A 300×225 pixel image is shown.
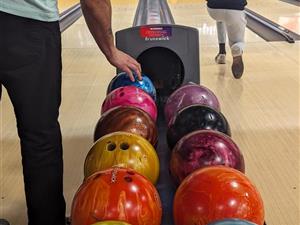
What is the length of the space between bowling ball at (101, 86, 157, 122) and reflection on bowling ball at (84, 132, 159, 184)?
1.09 feet

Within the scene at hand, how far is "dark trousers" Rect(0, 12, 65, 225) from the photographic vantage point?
3.34 ft

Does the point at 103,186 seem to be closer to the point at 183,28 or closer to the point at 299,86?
the point at 183,28

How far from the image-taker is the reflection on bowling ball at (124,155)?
1148 mm

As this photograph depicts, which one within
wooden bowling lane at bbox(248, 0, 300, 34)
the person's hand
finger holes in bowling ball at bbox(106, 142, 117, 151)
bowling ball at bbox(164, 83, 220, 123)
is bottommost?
wooden bowling lane at bbox(248, 0, 300, 34)

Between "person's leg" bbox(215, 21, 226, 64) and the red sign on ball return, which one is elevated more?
Result: the red sign on ball return

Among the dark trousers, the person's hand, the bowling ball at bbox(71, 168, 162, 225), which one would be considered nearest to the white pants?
the person's hand

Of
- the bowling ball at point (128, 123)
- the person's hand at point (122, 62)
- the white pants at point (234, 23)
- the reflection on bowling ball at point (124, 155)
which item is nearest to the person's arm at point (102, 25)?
the person's hand at point (122, 62)

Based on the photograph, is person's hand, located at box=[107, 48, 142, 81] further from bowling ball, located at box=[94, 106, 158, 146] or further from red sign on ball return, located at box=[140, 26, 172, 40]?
red sign on ball return, located at box=[140, 26, 172, 40]

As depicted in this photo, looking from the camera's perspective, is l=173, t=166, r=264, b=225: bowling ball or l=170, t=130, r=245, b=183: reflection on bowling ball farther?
l=170, t=130, r=245, b=183: reflection on bowling ball

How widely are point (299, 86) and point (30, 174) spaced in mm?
1852

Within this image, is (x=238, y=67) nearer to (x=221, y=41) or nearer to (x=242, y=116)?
(x=221, y=41)

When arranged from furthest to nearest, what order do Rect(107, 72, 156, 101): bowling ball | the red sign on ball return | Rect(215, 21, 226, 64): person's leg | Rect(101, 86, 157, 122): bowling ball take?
1. Rect(215, 21, 226, 64): person's leg
2. the red sign on ball return
3. Rect(107, 72, 156, 101): bowling ball
4. Rect(101, 86, 157, 122): bowling ball

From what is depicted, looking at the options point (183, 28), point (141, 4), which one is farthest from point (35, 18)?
point (141, 4)

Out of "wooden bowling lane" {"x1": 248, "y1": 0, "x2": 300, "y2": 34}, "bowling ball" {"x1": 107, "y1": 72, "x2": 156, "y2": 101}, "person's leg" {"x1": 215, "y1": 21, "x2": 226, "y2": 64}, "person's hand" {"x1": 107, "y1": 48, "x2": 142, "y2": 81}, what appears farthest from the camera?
"wooden bowling lane" {"x1": 248, "y1": 0, "x2": 300, "y2": 34}
